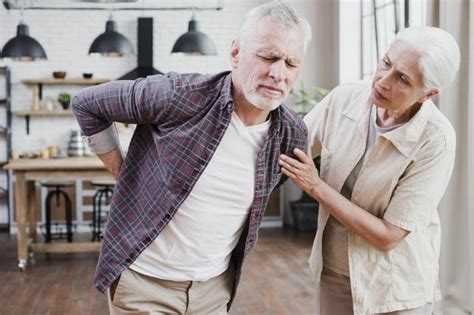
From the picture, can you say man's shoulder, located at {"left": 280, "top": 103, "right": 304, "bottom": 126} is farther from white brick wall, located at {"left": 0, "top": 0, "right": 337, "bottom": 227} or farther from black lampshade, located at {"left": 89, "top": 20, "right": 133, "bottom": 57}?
white brick wall, located at {"left": 0, "top": 0, "right": 337, "bottom": 227}

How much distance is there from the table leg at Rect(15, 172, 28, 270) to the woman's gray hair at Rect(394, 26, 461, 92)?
479 cm

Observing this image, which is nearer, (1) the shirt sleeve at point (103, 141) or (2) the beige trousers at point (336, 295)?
(1) the shirt sleeve at point (103, 141)

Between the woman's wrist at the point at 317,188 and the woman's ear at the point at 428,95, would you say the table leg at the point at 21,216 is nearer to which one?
the woman's wrist at the point at 317,188

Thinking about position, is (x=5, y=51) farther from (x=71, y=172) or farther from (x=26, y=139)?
(x=26, y=139)

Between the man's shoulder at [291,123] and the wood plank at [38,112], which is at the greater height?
the man's shoulder at [291,123]

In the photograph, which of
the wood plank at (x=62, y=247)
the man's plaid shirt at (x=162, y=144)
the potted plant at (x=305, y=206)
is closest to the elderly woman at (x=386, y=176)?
the man's plaid shirt at (x=162, y=144)

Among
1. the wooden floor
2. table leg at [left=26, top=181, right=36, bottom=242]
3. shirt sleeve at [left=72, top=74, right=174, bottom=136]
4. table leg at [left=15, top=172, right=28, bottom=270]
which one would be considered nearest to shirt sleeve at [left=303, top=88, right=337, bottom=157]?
shirt sleeve at [left=72, top=74, right=174, bottom=136]

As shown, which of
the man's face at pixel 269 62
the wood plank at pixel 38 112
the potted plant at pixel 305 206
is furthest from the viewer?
the wood plank at pixel 38 112

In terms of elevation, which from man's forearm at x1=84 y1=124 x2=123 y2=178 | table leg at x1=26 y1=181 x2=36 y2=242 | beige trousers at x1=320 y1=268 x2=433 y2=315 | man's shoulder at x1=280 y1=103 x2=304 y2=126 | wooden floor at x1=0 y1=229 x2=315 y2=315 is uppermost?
man's shoulder at x1=280 y1=103 x2=304 y2=126

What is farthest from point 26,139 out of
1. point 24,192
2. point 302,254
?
point 302,254

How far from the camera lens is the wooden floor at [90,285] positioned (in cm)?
485

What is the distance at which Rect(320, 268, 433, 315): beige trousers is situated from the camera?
2125mm

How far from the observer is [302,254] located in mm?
6715

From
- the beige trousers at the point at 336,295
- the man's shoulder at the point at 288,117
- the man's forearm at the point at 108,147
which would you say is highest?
the man's shoulder at the point at 288,117
